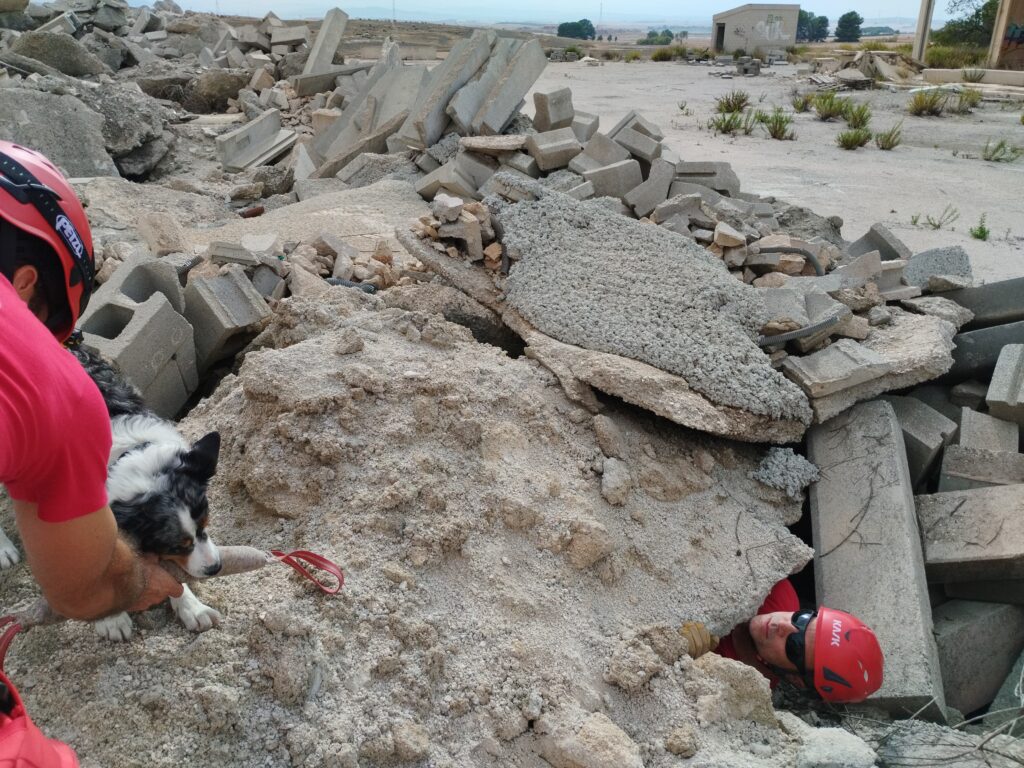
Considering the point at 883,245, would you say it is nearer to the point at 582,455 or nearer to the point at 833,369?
the point at 833,369

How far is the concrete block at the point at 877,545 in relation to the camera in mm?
3283

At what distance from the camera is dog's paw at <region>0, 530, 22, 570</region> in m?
2.65

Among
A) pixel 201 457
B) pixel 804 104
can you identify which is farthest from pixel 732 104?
pixel 201 457

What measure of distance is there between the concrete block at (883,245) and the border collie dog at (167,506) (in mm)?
5165

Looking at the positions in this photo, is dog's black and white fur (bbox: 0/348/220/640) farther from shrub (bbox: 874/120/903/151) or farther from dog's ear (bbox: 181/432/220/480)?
shrub (bbox: 874/120/903/151)

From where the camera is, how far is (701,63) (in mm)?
27016

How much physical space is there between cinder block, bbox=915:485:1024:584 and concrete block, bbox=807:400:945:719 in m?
0.11

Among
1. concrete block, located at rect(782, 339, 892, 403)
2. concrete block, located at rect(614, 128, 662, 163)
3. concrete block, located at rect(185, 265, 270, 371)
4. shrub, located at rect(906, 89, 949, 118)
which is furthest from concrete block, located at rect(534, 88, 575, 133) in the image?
shrub, located at rect(906, 89, 949, 118)

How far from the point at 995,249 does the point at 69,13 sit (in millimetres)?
17584

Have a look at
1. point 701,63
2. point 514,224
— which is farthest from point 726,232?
point 701,63

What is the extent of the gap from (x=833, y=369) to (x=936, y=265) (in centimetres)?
202

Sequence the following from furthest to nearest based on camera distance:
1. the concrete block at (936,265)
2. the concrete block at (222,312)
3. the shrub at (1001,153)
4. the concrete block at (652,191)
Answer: the shrub at (1001,153)
the concrete block at (652,191)
the concrete block at (936,265)
the concrete block at (222,312)

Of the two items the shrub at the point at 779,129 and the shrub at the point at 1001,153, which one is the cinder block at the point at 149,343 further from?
the shrub at the point at 1001,153

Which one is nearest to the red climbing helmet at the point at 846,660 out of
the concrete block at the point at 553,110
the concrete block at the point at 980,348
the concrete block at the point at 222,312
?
the concrete block at the point at 980,348
